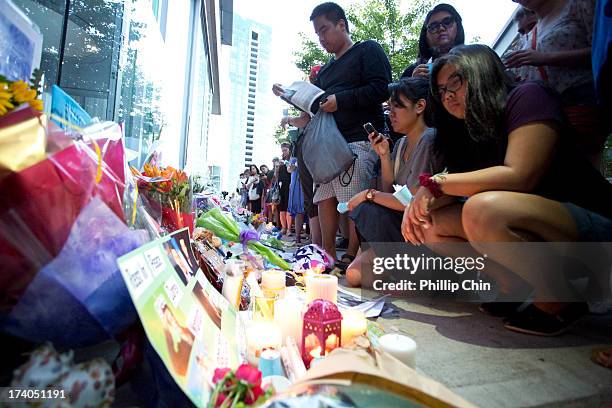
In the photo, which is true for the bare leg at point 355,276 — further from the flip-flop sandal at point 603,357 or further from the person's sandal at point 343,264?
the flip-flop sandal at point 603,357

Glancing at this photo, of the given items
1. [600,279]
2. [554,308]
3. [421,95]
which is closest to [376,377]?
[554,308]

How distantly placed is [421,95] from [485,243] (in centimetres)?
117

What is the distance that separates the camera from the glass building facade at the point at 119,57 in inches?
54.8

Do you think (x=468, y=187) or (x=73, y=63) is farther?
(x=73, y=63)

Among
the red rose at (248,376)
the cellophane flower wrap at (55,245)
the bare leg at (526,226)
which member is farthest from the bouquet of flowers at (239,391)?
the bare leg at (526,226)

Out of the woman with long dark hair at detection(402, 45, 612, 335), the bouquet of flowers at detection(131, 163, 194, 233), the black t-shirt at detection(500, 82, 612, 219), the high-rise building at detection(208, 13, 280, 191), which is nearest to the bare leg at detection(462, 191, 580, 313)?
the woman with long dark hair at detection(402, 45, 612, 335)

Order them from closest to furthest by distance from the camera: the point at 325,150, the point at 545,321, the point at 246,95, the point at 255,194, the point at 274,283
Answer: the point at 545,321 → the point at 274,283 → the point at 325,150 → the point at 255,194 → the point at 246,95

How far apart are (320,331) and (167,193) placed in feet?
2.74

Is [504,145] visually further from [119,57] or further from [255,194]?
[255,194]

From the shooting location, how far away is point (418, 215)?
1581mm

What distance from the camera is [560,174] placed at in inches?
51.9

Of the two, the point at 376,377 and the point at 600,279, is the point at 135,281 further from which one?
the point at 600,279

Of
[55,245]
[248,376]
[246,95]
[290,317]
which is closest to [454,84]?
[290,317]

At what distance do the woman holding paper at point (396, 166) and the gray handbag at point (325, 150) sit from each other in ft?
0.84
